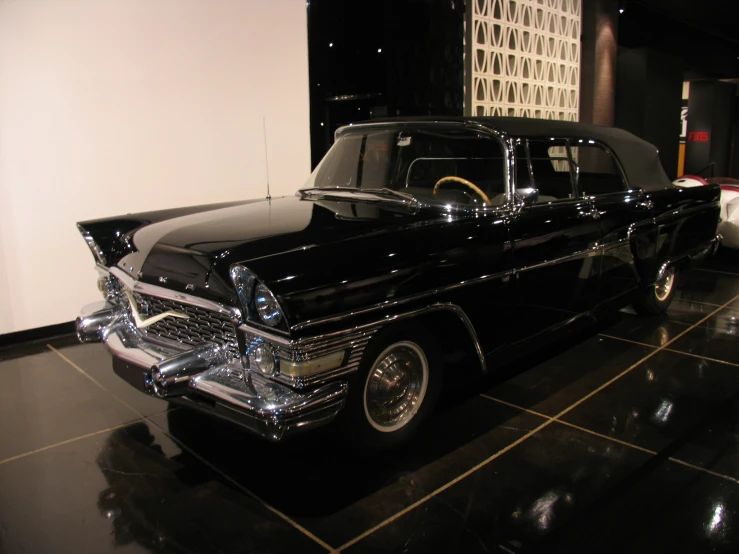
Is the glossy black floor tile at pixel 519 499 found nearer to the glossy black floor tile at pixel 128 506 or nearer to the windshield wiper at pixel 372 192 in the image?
the glossy black floor tile at pixel 128 506

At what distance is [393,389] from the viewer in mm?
2580

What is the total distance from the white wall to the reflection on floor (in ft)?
3.69

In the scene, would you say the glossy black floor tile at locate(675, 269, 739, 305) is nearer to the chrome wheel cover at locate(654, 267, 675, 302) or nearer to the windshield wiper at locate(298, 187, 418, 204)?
the chrome wheel cover at locate(654, 267, 675, 302)

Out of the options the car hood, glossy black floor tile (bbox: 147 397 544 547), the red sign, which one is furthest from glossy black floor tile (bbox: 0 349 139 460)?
the red sign

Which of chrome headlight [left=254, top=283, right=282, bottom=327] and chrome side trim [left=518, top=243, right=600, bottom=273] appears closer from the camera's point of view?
chrome headlight [left=254, top=283, right=282, bottom=327]

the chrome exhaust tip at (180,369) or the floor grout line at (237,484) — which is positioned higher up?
the chrome exhaust tip at (180,369)

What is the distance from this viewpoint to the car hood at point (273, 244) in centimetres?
221

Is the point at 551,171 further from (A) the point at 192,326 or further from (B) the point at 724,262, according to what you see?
(B) the point at 724,262

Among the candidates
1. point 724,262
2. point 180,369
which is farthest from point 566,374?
point 724,262

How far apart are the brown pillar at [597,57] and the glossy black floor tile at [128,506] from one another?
8.00m

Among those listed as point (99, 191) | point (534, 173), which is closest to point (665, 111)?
point (534, 173)

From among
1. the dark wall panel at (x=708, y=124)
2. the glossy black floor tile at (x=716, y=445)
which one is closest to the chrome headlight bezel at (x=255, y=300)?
the glossy black floor tile at (x=716, y=445)

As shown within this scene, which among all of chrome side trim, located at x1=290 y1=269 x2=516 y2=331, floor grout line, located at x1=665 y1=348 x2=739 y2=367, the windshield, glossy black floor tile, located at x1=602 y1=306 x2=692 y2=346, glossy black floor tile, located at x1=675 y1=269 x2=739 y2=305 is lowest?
floor grout line, located at x1=665 y1=348 x2=739 y2=367

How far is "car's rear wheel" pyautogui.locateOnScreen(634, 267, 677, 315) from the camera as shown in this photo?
14.9 feet
